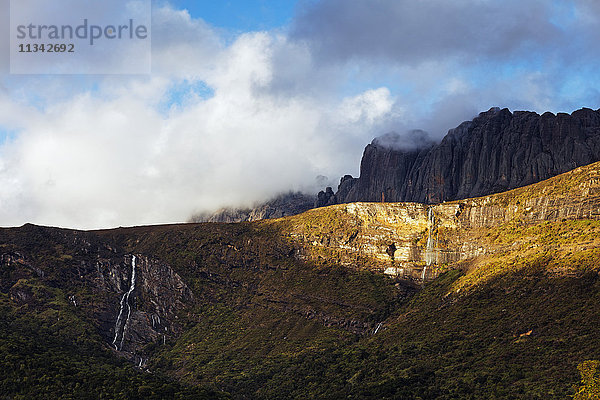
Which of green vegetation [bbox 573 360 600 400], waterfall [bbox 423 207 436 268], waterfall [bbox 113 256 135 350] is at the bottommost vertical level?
green vegetation [bbox 573 360 600 400]

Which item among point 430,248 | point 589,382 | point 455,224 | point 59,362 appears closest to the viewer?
point 589,382

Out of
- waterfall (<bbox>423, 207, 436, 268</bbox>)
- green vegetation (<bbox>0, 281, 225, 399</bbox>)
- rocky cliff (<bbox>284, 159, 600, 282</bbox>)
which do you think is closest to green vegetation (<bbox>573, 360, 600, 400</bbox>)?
green vegetation (<bbox>0, 281, 225, 399</bbox>)

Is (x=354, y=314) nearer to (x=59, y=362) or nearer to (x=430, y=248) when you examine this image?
(x=430, y=248)

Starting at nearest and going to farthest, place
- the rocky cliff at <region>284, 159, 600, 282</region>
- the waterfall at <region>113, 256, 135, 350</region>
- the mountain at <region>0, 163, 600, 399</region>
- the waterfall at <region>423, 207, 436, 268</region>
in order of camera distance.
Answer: the mountain at <region>0, 163, 600, 399</region> < the rocky cliff at <region>284, 159, 600, 282</region> < the waterfall at <region>113, 256, 135, 350</region> < the waterfall at <region>423, 207, 436, 268</region>

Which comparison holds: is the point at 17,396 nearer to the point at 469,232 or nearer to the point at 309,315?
the point at 309,315

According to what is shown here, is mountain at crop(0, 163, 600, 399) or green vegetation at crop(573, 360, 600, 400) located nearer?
green vegetation at crop(573, 360, 600, 400)

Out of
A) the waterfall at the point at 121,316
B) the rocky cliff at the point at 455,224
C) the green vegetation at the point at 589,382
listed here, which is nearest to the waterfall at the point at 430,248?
the rocky cliff at the point at 455,224

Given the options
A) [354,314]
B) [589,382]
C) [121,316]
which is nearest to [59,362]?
[121,316]

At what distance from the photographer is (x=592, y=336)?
107 meters

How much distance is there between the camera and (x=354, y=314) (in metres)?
170

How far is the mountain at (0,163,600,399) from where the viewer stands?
114 metres

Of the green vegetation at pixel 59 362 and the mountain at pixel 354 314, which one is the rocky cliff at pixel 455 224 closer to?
the mountain at pixel 354 314

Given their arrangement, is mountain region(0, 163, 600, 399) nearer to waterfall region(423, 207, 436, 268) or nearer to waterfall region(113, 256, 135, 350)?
waterfall region(423, 207, 436, 268)

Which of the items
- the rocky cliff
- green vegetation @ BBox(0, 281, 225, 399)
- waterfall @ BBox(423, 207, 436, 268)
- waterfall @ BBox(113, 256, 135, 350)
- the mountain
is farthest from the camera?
waterfall @ BBox(423, 207, 436, 268)
